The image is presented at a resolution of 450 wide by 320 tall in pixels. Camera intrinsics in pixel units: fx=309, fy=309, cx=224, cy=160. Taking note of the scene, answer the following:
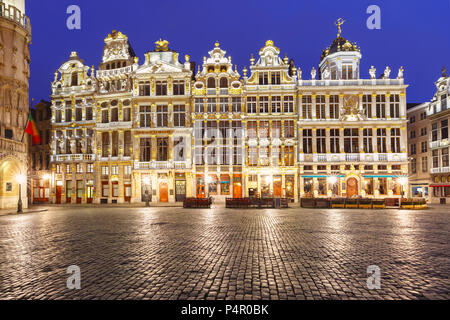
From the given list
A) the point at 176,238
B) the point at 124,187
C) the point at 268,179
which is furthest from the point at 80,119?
the point at 176,238

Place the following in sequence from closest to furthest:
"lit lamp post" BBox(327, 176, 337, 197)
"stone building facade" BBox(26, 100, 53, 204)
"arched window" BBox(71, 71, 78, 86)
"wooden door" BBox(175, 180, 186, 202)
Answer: "lit lamp post" BBox(327, 176, 337, 197) < "wooden door" BBox(175, 180, 186, 202) < "stone building facade" BBox(26, 100, 53, 204) < "arched window" BBox(71, 71, 78, 86)

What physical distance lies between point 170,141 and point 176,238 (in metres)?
27.5

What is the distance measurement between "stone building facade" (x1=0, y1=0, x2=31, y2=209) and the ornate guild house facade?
→ 10443 mm

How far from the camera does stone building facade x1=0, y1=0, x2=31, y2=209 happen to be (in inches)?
1096

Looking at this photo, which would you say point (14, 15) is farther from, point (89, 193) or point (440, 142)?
point (440, 142)

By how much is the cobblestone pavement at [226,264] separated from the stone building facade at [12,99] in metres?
18.5

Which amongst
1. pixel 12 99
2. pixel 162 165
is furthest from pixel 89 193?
pixel 12 99

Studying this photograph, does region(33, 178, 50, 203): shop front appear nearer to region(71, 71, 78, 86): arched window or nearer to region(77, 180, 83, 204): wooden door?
region(77, 180, 83, 204): wooden door

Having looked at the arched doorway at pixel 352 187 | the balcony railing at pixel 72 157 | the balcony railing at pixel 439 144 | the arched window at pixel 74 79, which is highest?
the arched window at pixel 74 79

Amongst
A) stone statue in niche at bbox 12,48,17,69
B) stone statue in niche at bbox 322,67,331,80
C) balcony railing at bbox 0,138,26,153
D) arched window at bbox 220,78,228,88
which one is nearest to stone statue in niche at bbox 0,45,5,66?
stone statue in niche at bbox 12,48,17,69

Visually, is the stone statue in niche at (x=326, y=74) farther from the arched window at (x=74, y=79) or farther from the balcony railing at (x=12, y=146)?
the balcony railing at (x=12, y=146)

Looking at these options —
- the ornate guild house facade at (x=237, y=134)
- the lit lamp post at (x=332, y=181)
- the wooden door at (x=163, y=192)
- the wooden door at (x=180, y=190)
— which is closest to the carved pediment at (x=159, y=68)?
the ornate guild house facade at (x=237, y=134)

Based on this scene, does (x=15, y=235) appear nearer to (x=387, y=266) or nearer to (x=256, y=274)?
(x=256, y=274)

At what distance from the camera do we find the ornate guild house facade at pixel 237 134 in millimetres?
37156
